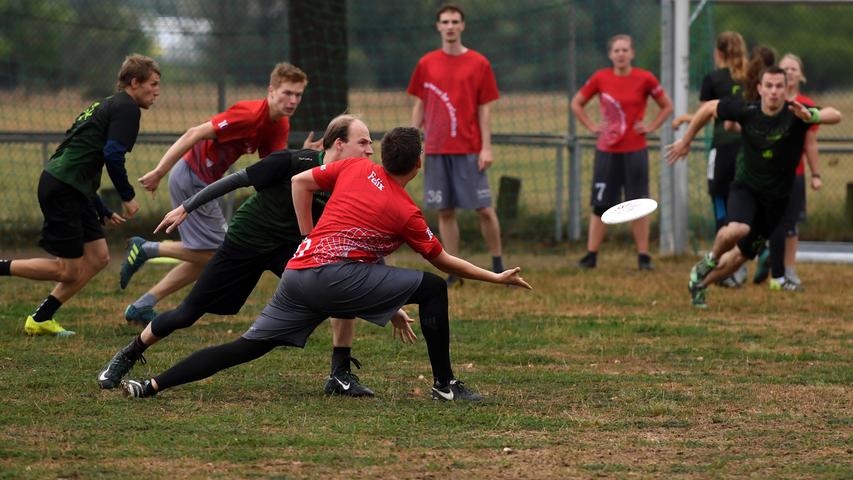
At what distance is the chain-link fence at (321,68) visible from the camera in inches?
549

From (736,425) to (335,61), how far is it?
9.11 m

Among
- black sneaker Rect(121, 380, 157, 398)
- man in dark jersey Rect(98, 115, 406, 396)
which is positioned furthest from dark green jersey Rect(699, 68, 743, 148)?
black sneaker Rect(121, 380, 157, 398)

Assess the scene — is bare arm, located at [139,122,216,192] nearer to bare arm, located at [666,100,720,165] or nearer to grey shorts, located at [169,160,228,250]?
grey shorts, located at [169,160,228,250]

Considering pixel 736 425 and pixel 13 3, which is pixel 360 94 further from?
pixel 736 425

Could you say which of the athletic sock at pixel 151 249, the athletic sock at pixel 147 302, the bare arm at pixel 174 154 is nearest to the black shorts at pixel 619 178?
the athletic sock at pixel 151 249

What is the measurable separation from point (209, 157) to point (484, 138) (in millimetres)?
3050

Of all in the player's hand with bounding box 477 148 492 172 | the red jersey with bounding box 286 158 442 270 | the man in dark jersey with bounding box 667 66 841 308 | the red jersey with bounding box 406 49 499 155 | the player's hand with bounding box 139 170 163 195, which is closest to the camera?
the red jersey with bounding box 286 158 442 270

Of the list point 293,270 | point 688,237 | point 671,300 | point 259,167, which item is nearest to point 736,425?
point 293,270

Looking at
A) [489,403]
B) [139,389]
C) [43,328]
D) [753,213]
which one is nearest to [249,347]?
[139,389]

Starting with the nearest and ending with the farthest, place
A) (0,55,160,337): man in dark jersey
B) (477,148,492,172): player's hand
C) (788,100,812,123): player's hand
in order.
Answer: (0,55,160,337): man in dark jersey < (788,100,812,123): player's hand < (477,148,492,172): player's hand

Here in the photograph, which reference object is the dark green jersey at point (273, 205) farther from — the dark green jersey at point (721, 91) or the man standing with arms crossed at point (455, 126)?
the dark green jersey at point (721, 91)

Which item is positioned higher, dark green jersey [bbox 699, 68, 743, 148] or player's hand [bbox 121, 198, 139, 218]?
dark green jersey [bbox 699, 68, 743, 148]

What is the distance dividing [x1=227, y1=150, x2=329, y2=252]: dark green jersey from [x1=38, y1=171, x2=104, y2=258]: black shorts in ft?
5.90

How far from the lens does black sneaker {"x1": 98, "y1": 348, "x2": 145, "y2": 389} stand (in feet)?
21.7
